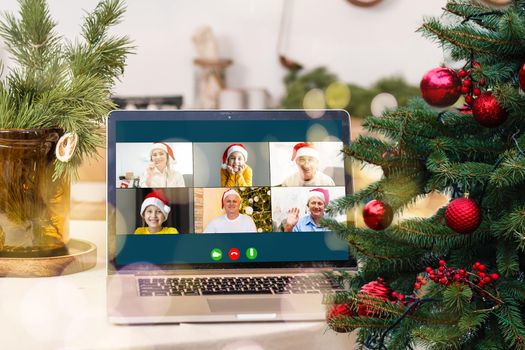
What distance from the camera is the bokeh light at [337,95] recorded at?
4062mm

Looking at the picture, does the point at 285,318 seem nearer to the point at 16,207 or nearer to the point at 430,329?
the point at 430,329

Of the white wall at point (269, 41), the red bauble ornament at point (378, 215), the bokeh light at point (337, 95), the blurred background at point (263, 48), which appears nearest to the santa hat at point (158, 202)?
the red bauble ornament at point (378, 215)

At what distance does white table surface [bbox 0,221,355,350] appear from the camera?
71 centimetres

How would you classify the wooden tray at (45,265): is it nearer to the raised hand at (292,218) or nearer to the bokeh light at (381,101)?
the raised hand at (292,218)

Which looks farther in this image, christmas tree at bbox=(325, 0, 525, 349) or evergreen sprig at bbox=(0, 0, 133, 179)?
evergreen sprig at bbox=(0, 0, 133, 179)

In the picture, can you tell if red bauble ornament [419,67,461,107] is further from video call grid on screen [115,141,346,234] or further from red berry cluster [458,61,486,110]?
video call grid on screen [115,141,346,234]

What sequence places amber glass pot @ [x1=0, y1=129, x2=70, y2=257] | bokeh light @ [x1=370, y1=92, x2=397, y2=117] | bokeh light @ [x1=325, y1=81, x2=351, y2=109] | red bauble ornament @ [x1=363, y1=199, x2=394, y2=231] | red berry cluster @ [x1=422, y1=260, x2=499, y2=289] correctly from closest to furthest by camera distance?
1. red berry cluster @ [x1=422, y1=260, x2=499, y2=289]
2. red bauble ornament @ [x1=363, y1=199, x2=394, y2=231]
3. amber glass pot @ [x1=0, y1=129, x2=70, y2=257]
4. bokeh light @ [x1=370, y1=92, x2=397, y2=117]
5. bokeh light @ [x1=325, y1=81, x2=351, y2=109]

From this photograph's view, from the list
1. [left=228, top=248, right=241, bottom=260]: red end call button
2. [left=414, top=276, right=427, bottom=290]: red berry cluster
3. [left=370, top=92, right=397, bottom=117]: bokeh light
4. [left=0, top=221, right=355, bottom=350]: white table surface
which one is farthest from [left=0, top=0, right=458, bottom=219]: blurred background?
[left=414, top=276, right=427, bottom=290]: red berry cluster

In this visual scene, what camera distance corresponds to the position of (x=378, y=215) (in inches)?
30.0

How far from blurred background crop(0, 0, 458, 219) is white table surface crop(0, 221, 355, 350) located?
11.6 ft

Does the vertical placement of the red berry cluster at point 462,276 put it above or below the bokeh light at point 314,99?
below

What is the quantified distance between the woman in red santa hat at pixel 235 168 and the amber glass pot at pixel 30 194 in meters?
0.24

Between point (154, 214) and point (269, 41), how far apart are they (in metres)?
3.93

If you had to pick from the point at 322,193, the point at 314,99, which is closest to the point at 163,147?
the point at 322,193
